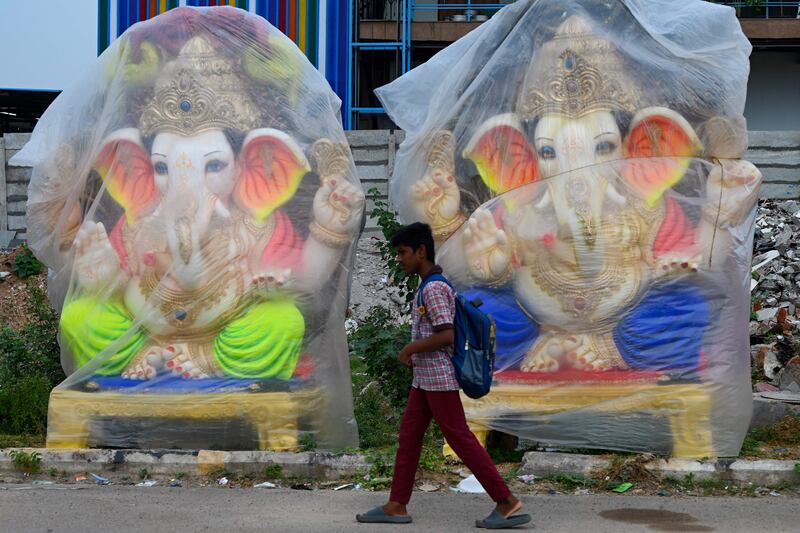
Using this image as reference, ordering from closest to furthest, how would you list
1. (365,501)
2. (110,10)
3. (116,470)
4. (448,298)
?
(448,298) → (365,501) → (116,470) → (110,10)

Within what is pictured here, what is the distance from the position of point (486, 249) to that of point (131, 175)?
6.88 ft

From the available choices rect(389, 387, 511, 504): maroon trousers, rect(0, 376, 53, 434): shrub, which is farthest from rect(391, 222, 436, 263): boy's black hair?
rect(0, 376, 53, 434): shrub

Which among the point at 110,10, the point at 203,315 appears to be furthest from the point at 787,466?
the point at 110,10

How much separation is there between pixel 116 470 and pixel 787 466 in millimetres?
3482

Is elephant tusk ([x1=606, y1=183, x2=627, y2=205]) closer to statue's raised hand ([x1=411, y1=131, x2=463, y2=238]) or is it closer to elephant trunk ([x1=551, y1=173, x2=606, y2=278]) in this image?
elephant trunk ([x1=551, y1=173, x2=606, y2=278])

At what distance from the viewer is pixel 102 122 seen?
6.40 m

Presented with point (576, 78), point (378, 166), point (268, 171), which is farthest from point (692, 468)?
point (378, 166)

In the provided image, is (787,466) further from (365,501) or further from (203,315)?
(203,315)

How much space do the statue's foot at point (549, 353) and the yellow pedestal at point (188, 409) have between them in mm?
1174

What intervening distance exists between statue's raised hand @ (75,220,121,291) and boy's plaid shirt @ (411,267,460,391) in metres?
2.37

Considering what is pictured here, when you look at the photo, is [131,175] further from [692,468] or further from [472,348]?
[692,468]

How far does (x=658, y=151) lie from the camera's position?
5953 mm

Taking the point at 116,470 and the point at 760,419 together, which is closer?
the point at 116,470

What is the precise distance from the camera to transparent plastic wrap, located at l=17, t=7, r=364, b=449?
604 centimetres
